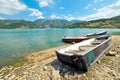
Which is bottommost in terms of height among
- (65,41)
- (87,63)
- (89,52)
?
(65,41)

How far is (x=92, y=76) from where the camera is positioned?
7.34m

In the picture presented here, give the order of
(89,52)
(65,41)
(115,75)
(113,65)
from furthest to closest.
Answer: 1. (65,41)
2. (113,65)
3. (89,52)
4. (115,75)

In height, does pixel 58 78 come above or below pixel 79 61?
below

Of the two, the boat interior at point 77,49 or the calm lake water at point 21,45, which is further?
the calm lake water at point 21,45

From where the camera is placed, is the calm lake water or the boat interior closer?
the boat interior

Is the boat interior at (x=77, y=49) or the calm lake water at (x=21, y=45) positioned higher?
the boat interior at (x=77, y=49)

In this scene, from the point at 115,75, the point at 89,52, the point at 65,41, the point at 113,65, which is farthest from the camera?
the point at 65,41

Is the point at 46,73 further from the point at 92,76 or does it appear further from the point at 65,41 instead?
the point at 65,41

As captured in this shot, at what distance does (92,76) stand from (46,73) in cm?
313

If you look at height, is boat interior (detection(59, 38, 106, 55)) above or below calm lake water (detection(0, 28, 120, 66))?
above

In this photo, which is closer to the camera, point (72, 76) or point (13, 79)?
point (72, 76)

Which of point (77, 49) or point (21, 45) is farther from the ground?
point (77, 49)

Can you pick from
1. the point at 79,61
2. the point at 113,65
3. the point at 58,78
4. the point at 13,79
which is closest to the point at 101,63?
the point at 113,65

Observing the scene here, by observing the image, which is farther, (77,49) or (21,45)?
(21,45)
